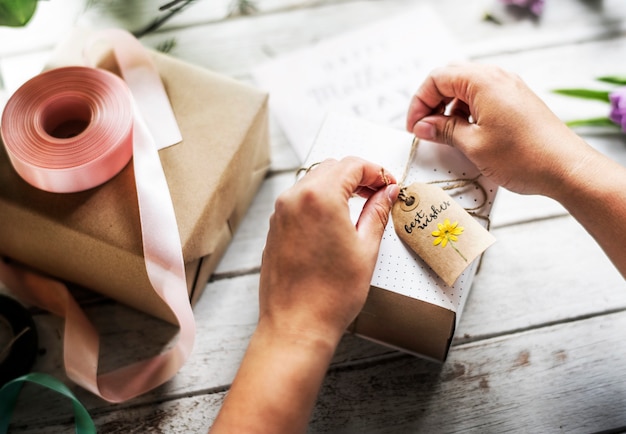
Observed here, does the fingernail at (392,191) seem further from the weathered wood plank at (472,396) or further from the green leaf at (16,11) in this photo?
the green leaf at (16,11)

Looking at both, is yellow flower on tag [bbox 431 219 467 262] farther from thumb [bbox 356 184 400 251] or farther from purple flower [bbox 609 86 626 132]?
purple flower [bbox 609 86 626 132]

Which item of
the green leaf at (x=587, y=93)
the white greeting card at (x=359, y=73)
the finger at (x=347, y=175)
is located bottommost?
the white greeting card at (x=359, y=73)

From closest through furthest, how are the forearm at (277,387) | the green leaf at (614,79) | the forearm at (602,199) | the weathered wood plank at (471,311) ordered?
the forearm at (277,387) < the forearm at (602,199) < the weathered wood plank at (471,311) < the green leaf at (614,79)

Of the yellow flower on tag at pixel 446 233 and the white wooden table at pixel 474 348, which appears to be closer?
the yellow flower on tag at pixel 446 233

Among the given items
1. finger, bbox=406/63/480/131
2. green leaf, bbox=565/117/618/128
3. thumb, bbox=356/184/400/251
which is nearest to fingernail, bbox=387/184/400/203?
thumb, bbox=356/184/400/251

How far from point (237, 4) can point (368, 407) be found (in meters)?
0.70

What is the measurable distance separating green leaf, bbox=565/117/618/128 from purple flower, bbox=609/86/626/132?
0.03 metres

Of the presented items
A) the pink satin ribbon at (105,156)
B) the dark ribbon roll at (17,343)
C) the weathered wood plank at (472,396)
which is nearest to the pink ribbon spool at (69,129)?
the pink satin ribbon at (105,156)

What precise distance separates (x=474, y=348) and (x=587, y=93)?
0.43 m

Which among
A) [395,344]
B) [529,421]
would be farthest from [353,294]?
[529,421]

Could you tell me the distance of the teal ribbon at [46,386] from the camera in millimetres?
712

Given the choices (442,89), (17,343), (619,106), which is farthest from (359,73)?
(17,343)

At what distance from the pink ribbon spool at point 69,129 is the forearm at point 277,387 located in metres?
0.28

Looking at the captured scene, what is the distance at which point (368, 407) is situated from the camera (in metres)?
0.77
